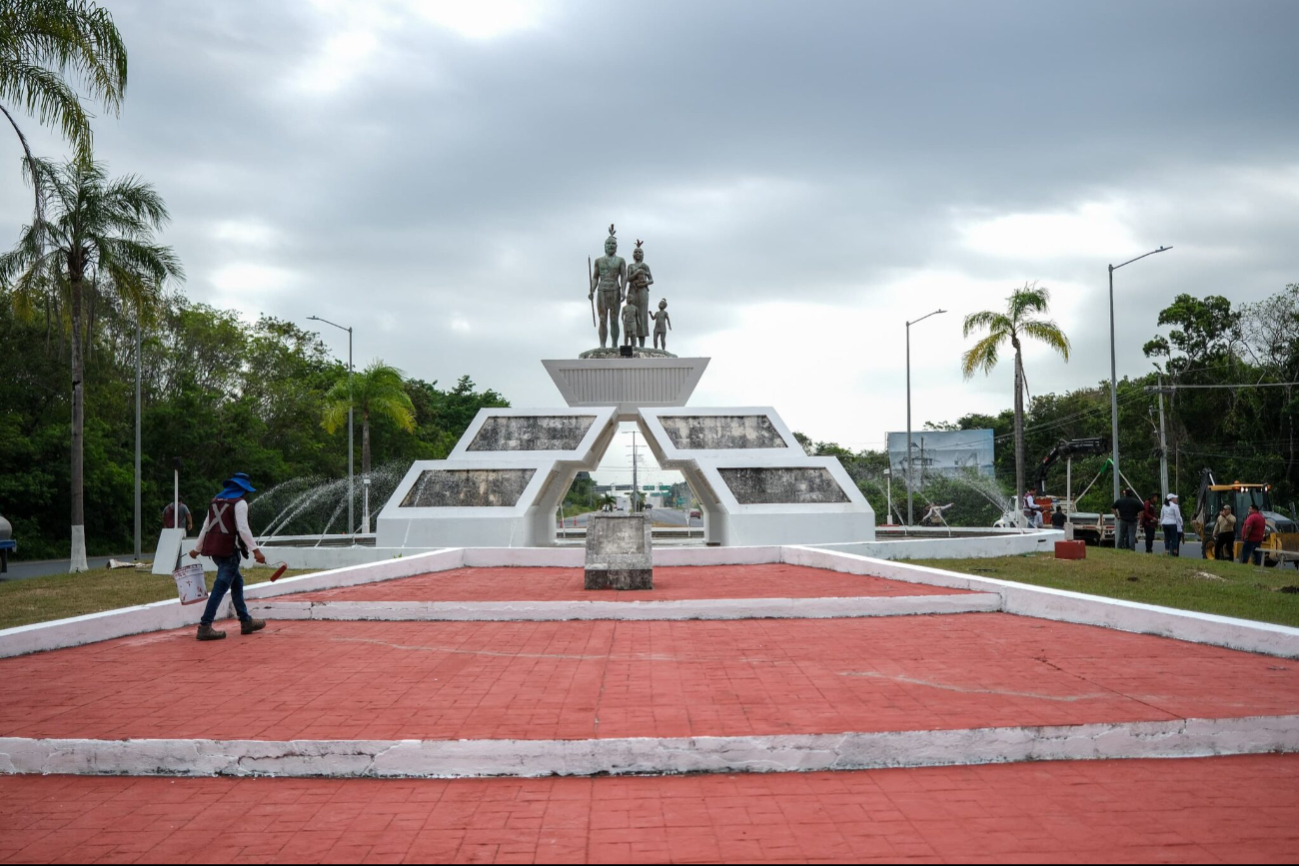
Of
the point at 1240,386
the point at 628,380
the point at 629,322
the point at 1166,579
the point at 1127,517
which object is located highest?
the point at 629,322

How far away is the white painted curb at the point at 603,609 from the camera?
10086 mm

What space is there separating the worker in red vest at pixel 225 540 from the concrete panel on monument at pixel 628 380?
16839mm

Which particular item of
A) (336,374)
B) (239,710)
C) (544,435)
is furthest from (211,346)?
(239,710)

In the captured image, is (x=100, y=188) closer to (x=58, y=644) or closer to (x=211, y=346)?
(x=58, y=644)

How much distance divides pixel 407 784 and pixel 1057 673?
4272 mm

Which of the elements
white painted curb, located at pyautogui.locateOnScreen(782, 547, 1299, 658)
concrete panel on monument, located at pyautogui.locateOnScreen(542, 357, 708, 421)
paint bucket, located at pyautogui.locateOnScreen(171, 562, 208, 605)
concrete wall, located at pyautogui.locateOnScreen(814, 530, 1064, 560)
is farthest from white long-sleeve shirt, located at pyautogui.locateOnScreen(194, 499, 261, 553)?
concrete panel on monument, located at pyautogui.locateOnScreen(542, 357, 708, 421)

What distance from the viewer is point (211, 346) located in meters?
40.7

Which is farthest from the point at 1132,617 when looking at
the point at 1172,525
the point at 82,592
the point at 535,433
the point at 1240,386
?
the point at 1240,386

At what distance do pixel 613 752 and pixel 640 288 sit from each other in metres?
22.7

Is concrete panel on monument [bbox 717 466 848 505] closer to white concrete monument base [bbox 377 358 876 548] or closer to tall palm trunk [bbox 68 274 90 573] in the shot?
white concrete monument base [bbox 377 358 876 548]

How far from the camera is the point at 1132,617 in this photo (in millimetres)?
8586

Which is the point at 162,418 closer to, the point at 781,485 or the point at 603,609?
the point at 781,485

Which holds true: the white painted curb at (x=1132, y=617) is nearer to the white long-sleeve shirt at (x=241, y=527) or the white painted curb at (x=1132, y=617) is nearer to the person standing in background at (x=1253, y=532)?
the white long-sleeve shirt at (x=241, y=527)

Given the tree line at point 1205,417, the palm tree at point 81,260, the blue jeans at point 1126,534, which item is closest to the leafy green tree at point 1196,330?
the tree line at point 1205,417
